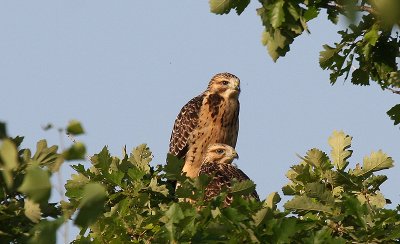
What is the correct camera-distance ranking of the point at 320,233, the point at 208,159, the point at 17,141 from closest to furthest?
the point at 17,141, the point at 320,233, the point at 208,159

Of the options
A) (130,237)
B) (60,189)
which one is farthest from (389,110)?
(60,189)

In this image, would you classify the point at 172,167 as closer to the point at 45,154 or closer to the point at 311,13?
the point at 311,13

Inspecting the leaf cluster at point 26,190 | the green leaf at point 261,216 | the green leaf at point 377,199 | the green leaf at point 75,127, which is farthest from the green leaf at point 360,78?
the green leaf at point 75,127

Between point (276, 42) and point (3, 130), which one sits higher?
point (276, 42)

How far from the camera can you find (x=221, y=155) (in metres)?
12.3

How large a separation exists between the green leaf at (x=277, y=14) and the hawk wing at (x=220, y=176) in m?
4.90

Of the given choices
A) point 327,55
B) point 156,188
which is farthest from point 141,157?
point 327,55

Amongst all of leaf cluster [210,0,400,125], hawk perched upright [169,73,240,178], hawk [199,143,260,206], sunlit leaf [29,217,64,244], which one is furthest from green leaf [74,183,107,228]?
hawk perched upright [169,73,240,178]

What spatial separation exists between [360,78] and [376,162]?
42.6 inches

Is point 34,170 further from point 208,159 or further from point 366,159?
point 208,159

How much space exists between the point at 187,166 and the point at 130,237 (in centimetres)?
680

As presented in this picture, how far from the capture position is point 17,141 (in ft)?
15.7

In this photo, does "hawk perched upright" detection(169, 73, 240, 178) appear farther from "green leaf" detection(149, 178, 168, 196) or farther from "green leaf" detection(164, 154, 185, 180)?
"green leaf" detection(164, 154, 185, 180)

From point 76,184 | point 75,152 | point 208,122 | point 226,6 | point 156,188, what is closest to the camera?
point 75,152
